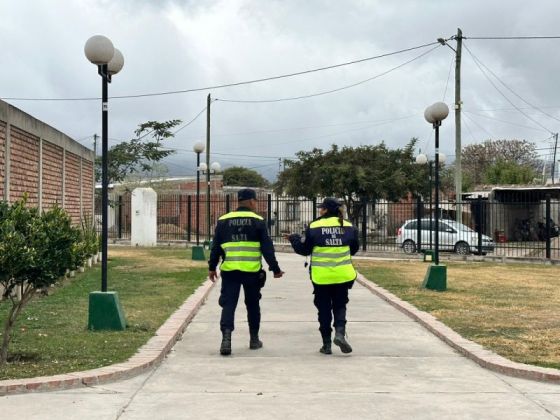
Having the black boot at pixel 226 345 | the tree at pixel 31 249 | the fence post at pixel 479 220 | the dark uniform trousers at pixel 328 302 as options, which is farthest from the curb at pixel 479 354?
the fence post at pixel 479 220

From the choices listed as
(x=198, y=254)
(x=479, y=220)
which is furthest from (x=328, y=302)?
(x=479, y=220)

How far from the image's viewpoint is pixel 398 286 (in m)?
14.2

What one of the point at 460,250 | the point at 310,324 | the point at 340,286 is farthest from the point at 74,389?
the point at 460,250

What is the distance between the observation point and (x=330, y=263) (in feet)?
25.2

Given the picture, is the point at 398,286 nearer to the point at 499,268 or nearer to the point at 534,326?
the point at 534,326

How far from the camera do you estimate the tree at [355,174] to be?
34312 millimetres

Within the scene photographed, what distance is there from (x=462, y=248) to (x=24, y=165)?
17.7 m

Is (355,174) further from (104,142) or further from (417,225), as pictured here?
(104,142)

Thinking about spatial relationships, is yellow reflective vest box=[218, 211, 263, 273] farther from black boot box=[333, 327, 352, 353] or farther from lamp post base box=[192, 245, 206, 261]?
lamp post base box=[192, 245, 206, 261]

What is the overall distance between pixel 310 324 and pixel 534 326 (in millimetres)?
2937

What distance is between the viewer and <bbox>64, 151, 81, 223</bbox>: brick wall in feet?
55.3

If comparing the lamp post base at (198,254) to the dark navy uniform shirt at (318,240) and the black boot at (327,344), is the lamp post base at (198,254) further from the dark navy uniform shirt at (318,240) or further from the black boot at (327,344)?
the black boot at (327,344)

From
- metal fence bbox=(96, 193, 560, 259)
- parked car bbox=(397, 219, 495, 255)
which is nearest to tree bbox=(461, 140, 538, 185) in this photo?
metal fence bbox=(96, 193, 560, 259)

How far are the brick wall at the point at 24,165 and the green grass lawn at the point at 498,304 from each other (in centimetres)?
693
